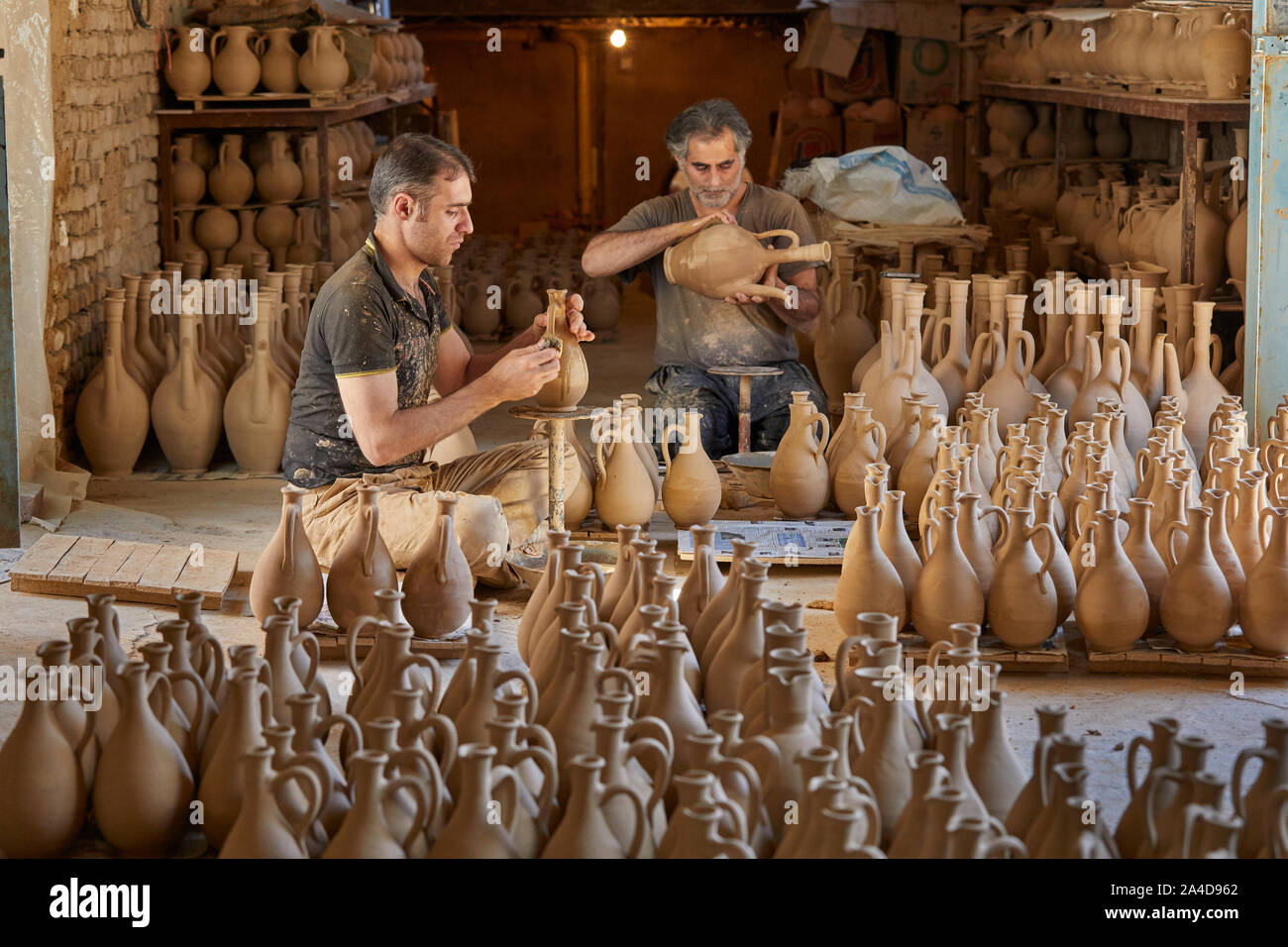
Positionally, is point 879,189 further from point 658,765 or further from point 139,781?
point 139,781

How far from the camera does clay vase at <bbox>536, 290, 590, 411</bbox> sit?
4.04m

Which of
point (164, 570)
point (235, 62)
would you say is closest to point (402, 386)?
point (164, 570)

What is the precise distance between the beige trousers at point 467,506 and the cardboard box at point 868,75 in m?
7.63

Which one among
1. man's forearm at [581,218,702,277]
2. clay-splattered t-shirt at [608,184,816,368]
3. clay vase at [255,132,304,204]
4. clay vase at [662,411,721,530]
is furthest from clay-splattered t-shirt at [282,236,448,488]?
clay vase at [255,132,304,204]

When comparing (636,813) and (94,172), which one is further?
(94,172)

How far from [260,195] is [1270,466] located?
484 centimetres

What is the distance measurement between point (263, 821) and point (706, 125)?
11.4 feet

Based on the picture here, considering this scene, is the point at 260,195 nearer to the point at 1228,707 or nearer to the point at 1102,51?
the point at 1102,51

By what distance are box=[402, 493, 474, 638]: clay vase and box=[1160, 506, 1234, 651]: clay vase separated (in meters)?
1.65

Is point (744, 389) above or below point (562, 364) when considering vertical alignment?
below

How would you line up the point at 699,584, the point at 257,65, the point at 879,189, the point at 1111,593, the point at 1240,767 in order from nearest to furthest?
the point at 1240,767 < the point at 699,584 < the point at 1111,593 < the point at 257,65 < the point at 879,189

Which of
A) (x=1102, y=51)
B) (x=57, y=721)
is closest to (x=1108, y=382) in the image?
(x=1102, y=51)

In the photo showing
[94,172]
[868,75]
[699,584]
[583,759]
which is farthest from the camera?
[868,75]

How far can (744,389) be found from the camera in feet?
16.3
